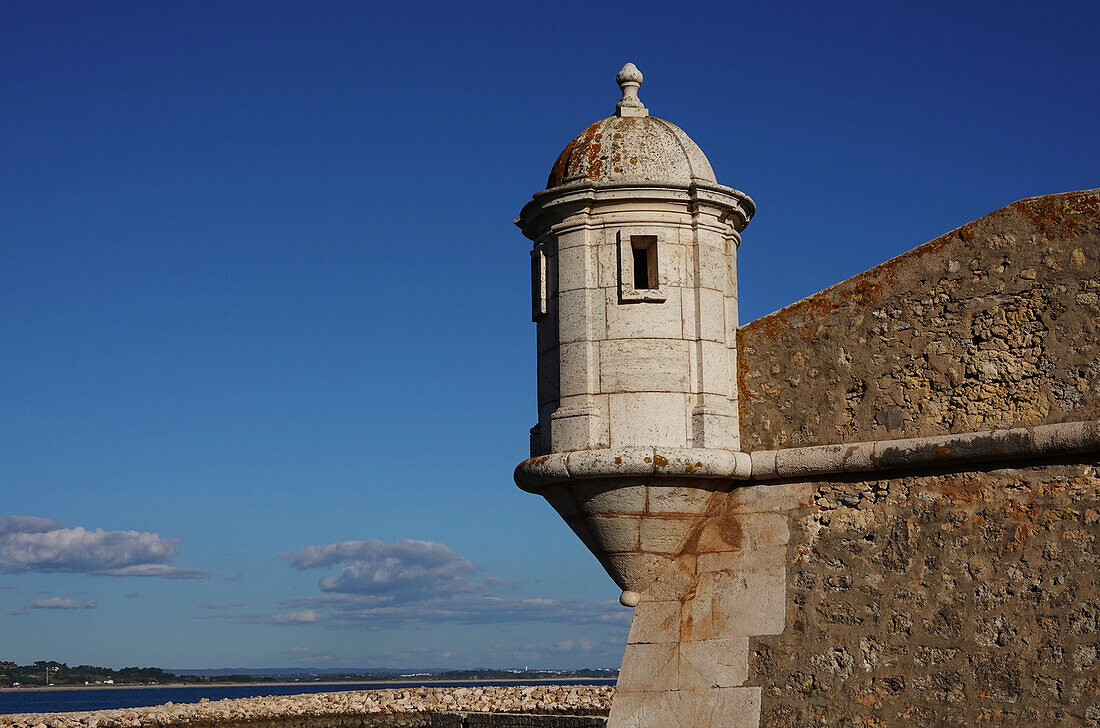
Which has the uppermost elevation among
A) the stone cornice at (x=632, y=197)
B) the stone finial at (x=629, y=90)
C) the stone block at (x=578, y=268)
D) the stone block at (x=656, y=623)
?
the stone finial at (x=629, y=90)

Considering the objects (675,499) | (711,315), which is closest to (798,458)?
(675,499)

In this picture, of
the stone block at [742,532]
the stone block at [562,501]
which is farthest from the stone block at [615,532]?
the stone block at [742,532]

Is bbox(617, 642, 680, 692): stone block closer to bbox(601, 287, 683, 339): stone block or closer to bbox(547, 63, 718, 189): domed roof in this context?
bbox(601, 287, 683, 339): stone block

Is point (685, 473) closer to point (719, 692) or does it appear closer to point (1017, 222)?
point (719, 692)

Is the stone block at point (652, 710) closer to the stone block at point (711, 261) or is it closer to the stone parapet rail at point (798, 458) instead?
the stone parapet rail at point (798, 458)

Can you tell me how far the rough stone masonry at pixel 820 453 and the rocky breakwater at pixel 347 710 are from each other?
63.3 feet

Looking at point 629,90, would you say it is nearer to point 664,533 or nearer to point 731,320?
point 731,320

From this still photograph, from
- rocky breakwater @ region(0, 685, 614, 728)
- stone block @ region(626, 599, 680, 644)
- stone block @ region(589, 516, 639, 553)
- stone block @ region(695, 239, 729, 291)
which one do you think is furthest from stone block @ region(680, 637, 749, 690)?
rocky breakwater @ region(0, 685, 614, 728)

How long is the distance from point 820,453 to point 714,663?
4.41 feet

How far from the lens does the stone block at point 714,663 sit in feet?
23.1

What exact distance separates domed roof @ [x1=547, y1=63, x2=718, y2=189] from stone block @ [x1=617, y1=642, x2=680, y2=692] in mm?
2764

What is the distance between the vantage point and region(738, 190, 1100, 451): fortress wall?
6.47 meters

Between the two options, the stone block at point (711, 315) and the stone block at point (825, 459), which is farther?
the stone block at point (711, 315)

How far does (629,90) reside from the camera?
27.0 feet
